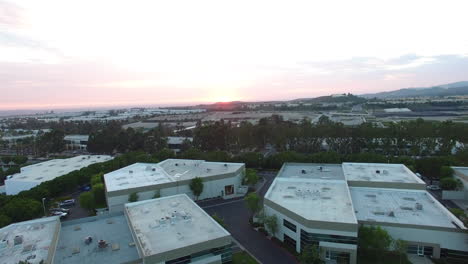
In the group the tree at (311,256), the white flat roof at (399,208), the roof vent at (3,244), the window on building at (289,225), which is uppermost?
the roof vent at (3,244)

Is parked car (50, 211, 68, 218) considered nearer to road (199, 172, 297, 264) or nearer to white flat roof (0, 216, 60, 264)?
white flat roof (0, 216, 60, 264)

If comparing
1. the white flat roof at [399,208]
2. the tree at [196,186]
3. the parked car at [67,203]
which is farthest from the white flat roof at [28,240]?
Answer: the white flat roof at [399,208]

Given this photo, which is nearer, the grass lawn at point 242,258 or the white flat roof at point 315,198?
the grass lawn at point 242,258

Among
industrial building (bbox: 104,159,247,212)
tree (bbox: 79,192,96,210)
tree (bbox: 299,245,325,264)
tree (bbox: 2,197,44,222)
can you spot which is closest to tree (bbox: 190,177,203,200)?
industrial building (bbox: 104,159,247,212)

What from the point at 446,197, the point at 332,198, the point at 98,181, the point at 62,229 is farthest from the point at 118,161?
the point at 446,197

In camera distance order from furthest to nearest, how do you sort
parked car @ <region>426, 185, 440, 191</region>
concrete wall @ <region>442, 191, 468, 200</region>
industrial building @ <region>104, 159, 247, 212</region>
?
parked car @ <region>426, 185, 440, 191</region> → concrete wall @ <region>442, 191, 468, 200</region> → industrial building @ <region>104, 159, 247, 212</region>

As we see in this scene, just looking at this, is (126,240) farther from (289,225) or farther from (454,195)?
(454,195)

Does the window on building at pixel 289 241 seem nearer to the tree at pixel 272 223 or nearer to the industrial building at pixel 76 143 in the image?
the tree at pixel 272 223

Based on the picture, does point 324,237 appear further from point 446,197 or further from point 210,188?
point 446,197
